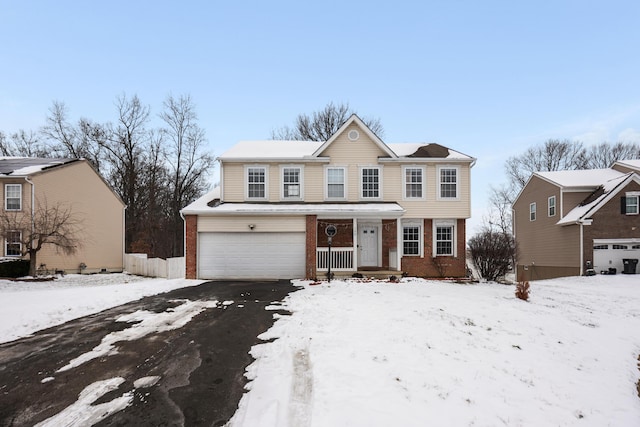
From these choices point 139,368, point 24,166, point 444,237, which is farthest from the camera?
point 24,166

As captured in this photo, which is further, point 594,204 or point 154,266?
point 154,266

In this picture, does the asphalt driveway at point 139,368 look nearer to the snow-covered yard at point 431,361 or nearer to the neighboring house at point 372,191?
the snow-covered yard at point 431,361

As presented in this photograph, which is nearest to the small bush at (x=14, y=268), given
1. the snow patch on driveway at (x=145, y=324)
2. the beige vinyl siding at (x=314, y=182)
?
the snow patch on driveway at (x=145, y=324)

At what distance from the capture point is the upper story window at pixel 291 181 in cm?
1656

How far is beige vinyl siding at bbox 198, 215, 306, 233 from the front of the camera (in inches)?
599

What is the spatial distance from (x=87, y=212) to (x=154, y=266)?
6799mm

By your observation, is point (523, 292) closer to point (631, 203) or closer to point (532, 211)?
point (631, 203)

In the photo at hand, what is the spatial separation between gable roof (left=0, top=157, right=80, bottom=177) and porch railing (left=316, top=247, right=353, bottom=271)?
56.8 feet

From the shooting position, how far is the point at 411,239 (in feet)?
54.6

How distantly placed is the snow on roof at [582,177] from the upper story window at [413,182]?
1039 centimetres

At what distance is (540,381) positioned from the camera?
15.6ft

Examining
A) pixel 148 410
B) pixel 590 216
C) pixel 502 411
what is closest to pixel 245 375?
pixel 148 410

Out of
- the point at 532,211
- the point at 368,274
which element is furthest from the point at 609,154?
the point at 368,274

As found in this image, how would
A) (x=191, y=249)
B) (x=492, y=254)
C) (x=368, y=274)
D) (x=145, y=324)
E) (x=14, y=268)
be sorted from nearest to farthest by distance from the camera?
(x=145, y=324) → (x=492, y=254) → (x=368, y=274) → (x=191, y=249) → (x=14, y=268)
